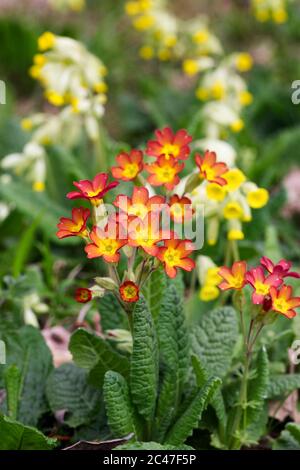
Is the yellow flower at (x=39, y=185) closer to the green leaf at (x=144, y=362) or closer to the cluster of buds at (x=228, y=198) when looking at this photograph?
the cluster of buds at (x=228, y=198)

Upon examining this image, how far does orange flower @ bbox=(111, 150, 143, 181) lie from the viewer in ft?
6.35

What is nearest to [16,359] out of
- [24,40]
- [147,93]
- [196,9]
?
[147,93]

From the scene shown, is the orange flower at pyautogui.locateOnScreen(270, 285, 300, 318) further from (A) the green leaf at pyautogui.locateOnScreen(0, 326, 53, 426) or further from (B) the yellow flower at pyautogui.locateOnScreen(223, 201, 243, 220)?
(A) the green leaf at pyautogui.locateOnScreen(0, 326, 53, 426)

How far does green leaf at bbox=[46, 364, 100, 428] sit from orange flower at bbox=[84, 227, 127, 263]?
1.79 ft

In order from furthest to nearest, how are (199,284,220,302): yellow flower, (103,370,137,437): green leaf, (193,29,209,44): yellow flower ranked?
(193,29,209,44): yellow flower, (199,284,220,302): yellow flower, (103,370,137,437): green leaf

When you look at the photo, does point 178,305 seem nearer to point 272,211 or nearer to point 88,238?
point 88,238

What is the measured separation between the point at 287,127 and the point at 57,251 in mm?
1515

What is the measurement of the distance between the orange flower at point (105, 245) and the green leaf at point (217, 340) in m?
0.50

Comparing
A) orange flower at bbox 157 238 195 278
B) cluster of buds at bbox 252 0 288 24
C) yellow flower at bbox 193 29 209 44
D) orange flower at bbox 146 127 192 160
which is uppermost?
cluster of buds at bbox 252 0 288 24

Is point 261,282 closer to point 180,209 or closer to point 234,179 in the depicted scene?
point 180,209

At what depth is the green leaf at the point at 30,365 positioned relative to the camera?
7.10ft

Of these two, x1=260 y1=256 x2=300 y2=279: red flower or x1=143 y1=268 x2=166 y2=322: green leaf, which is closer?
x1=260 y1=256 x2=300 y2=279: red flower
